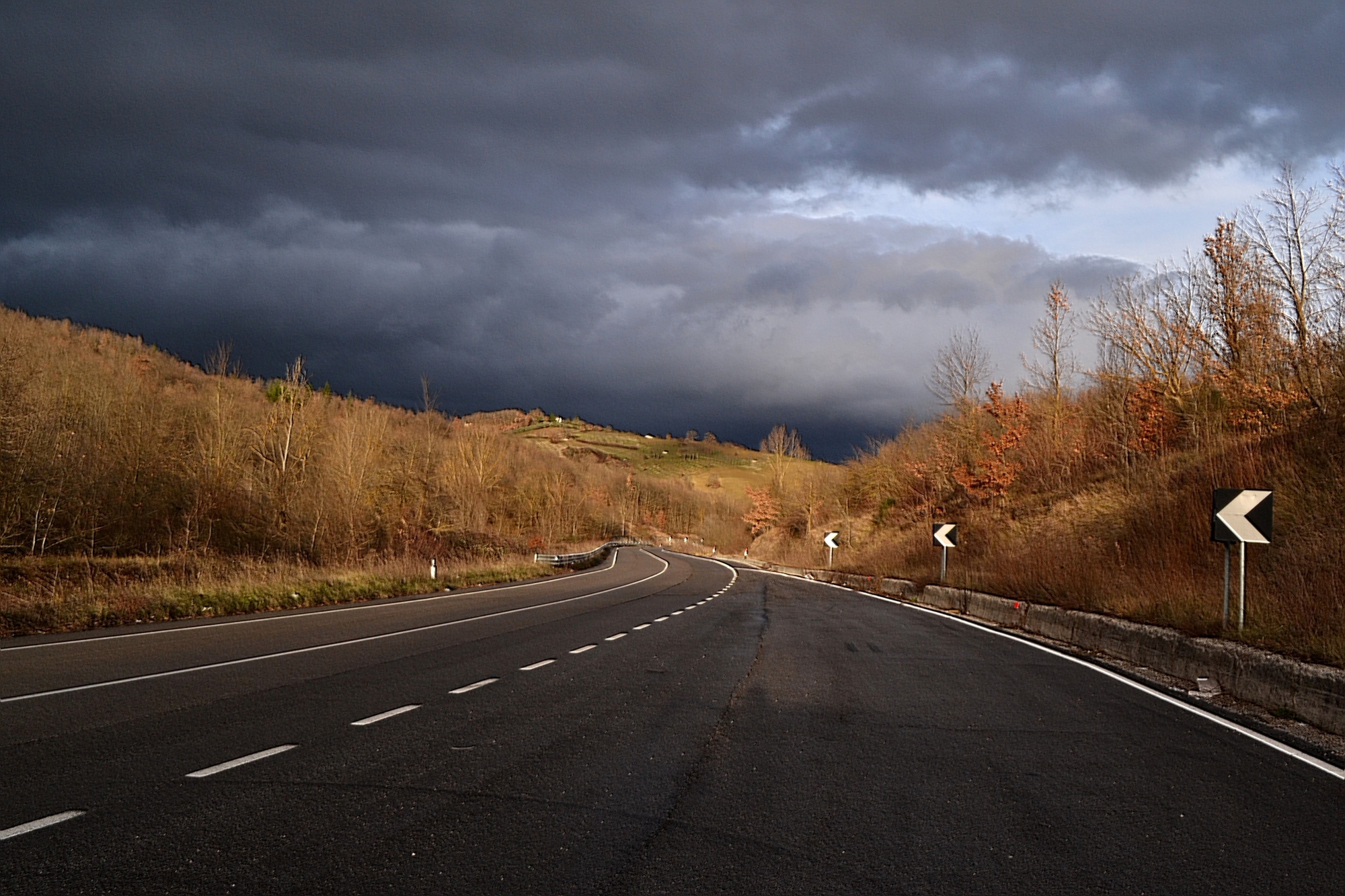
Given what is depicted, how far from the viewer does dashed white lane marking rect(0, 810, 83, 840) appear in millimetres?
4609

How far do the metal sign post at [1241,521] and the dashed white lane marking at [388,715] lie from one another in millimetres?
10252

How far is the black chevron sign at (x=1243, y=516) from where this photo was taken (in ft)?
38.0

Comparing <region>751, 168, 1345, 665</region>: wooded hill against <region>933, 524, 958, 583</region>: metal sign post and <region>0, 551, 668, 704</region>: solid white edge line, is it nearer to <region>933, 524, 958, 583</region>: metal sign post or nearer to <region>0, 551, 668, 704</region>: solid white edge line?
<region>933, 524, 958, 583</region>: metal sign post

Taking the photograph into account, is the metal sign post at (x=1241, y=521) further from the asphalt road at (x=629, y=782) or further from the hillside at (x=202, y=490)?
the hillside at (x=202, y=490)

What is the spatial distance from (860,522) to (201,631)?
5446 centimetres

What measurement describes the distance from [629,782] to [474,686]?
4455 millimetres

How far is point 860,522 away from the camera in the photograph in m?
65.2

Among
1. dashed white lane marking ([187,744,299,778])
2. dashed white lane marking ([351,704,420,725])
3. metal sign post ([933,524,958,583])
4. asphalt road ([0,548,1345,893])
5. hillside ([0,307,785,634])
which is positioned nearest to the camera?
asphalt road ([0,548,1345,893])

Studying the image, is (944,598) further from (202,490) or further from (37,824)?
(202,490)

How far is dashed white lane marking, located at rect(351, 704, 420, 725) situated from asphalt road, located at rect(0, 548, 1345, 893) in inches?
2.8

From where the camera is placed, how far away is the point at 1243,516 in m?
11.8

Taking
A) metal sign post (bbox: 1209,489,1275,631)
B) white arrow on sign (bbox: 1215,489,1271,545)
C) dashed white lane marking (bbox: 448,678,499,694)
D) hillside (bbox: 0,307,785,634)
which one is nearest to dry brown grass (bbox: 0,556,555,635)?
hillside (bbox: 0,307,785,634)

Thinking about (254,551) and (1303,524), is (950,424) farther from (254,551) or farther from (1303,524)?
(254,551)

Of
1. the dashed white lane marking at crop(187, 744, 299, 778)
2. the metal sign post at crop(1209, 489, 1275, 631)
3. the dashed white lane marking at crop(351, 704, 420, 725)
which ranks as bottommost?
the dashed white lane marking at crop(351, 704, 420, 725)
